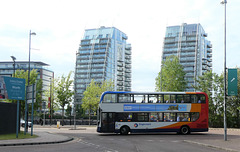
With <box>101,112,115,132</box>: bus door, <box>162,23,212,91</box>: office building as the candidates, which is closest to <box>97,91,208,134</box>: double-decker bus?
<box>101,112,115,132</box>: bus door

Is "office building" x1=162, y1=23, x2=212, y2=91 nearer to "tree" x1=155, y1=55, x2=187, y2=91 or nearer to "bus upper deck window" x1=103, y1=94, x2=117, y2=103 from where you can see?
"tree" x1=155, y1=55, x2=187, y2=91

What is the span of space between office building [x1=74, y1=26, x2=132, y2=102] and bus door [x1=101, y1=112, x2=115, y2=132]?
121995mm

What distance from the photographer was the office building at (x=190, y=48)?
14085cm

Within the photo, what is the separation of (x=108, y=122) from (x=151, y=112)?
3.98 m

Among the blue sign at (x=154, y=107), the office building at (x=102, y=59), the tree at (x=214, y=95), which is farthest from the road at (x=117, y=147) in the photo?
the office building at (x=102, y=59)

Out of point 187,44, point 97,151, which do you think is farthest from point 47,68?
point 97,151

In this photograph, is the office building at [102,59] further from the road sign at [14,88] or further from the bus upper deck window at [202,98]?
the road sign at [14,88]

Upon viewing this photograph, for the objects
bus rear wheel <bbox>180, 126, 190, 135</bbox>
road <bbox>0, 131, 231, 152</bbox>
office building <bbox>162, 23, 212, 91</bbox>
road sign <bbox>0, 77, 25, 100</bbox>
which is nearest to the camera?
road <bbox>0, 131, 231, 152</bbox>

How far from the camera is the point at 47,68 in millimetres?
140000

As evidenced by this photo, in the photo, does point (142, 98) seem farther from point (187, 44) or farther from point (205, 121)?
point (187, 44)

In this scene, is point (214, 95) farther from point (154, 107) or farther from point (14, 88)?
point (14, 88)

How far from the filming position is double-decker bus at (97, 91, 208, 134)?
1108 inches

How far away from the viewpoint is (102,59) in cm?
15312

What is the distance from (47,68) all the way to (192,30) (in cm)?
6695
